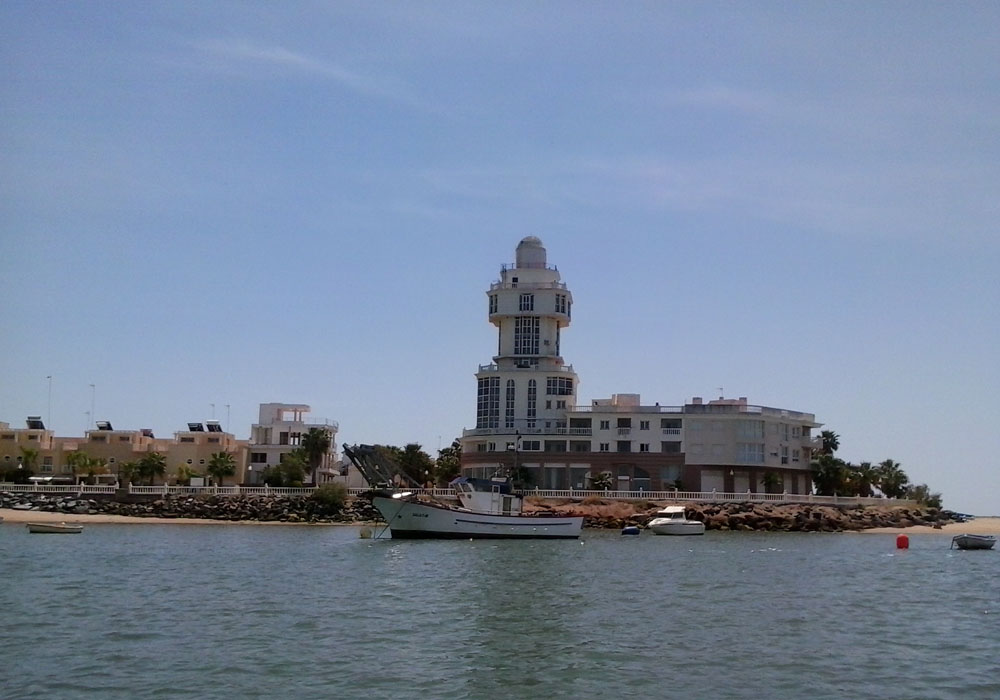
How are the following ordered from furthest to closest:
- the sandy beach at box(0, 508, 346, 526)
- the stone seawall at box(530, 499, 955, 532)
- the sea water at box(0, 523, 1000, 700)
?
1. the stone seawall at box(530, 499, 955, 532)
2. the sandy beach at box(0, 508, 346, 526)
3. the sea water at box(0, 523, 1000, 700)

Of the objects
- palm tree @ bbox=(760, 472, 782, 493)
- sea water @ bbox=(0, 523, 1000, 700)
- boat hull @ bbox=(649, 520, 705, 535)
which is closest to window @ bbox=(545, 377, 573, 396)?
palm tree @ bbox=(760, 472, 782, 493)

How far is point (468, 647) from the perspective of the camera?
3025 cm

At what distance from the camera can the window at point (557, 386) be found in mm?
112438

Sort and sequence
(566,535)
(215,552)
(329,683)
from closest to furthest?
(329,683) → (215,552) → (566,535)

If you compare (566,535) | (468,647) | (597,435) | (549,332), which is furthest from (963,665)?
(549,332)

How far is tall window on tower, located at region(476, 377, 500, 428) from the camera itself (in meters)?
113

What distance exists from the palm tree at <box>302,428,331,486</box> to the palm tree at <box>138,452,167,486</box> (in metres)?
14.0

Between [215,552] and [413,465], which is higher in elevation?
[413,465]

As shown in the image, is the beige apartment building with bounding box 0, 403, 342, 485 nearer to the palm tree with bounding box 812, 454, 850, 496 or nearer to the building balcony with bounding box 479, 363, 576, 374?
the building balcony with bounding box 479, 363, 576, 374

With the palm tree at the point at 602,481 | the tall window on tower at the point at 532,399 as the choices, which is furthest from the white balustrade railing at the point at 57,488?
the palm tree at the point at 602,481

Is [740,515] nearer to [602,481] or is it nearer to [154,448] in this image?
[602,481]

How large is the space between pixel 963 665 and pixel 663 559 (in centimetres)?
3124

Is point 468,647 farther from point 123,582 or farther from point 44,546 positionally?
point 44,546

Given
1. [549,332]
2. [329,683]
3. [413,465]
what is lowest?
[329,683]
